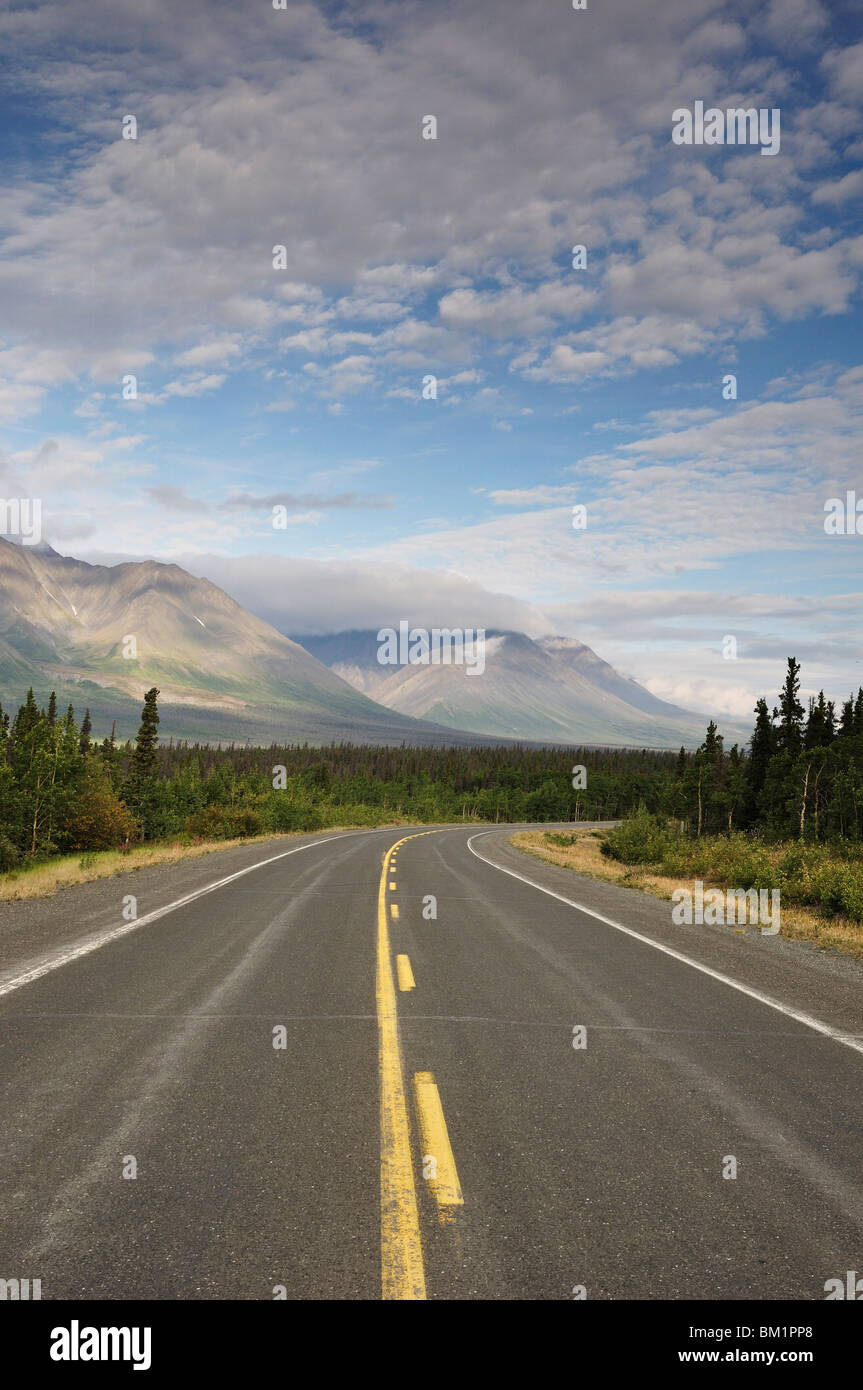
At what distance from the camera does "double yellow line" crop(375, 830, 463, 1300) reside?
3.24 meters

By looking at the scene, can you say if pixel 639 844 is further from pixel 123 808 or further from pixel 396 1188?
pixel 123 808

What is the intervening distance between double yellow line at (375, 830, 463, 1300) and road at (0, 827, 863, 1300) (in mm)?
16

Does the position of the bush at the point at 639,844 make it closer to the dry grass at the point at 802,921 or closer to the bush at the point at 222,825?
the dry grass at the point at 802,921

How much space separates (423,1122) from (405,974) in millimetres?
4147

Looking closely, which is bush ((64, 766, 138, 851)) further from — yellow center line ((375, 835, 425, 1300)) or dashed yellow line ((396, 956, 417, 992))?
yellow center line ((375, 835, 425, 1300))

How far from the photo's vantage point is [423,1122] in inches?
188

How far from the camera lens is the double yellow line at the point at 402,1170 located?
10.6 feet

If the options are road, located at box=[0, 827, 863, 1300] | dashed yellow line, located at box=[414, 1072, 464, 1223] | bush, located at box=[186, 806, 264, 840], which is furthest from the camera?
bush, located at box=[186, 806, 264, 840]

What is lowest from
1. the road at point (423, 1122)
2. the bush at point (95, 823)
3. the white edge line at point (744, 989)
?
the bush at point (95, 823)

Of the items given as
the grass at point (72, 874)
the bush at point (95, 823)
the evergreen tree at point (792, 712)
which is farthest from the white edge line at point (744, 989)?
the evergreen tree at point (792, 712)

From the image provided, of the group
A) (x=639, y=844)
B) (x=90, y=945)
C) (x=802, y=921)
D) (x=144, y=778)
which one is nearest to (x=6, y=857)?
(x=90, y=945)

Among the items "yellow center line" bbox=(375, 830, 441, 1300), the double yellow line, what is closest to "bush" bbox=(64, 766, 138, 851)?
"yellow center line" bbox=(375, 830, 441, 1300)

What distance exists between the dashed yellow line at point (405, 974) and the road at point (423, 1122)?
0.19ft
